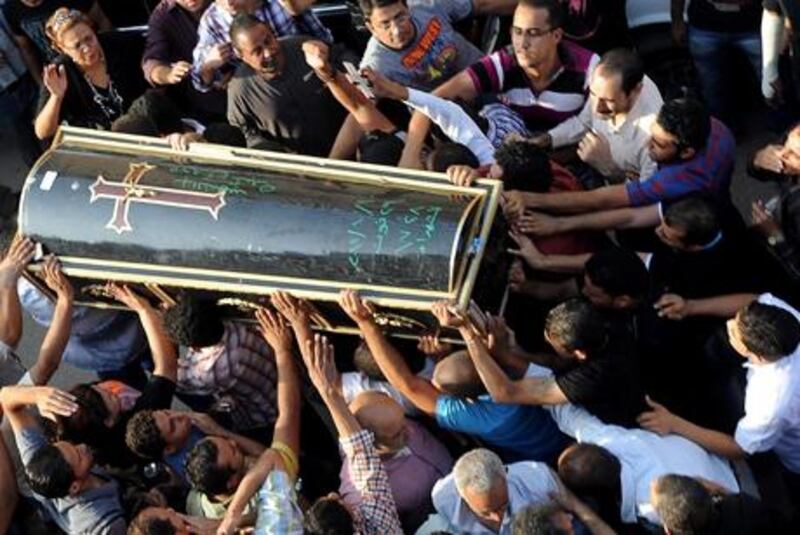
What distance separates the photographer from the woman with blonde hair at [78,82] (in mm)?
5602

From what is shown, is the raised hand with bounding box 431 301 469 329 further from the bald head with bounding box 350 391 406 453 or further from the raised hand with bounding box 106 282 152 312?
the raised hand with bounding box 106 282 152 312

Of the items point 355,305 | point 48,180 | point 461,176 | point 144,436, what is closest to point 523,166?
point 461,176

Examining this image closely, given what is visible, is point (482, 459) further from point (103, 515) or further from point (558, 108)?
point (558, 108)

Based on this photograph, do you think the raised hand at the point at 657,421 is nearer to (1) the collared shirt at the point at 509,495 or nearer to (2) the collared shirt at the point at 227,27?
(1) the collared shirt at the point at 509,495

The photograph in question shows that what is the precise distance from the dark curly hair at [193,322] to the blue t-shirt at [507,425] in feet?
3.14

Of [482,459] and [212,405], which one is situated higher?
[482,459]

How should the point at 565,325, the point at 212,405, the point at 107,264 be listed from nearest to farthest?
the point at 565,325 < the point at 107,264 < the point at 212,405

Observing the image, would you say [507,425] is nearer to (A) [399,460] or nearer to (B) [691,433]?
(A) [399,460]

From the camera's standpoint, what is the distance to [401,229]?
420cm

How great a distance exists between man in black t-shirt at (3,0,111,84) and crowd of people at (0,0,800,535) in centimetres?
50

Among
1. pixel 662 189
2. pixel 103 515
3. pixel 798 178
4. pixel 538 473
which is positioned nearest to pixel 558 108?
pixel 662 189

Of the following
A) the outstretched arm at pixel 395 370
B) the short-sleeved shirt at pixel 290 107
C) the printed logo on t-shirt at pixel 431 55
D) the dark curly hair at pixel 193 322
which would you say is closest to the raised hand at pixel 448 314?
the outstretched arm at pixel 395 370

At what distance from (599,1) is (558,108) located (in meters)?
1.05

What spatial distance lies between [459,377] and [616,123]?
144 cm
